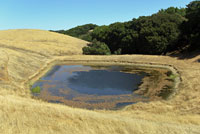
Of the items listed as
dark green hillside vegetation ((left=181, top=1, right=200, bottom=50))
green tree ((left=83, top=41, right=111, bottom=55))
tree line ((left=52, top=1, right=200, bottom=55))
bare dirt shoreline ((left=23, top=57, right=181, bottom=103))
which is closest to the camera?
bare dirt shoreline ((left=23, top=57, right=181, bottom=103))

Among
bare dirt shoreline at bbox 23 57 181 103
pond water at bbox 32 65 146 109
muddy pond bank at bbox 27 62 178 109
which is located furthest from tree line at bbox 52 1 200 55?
muddy pond bank at bbox 27 62 178 109

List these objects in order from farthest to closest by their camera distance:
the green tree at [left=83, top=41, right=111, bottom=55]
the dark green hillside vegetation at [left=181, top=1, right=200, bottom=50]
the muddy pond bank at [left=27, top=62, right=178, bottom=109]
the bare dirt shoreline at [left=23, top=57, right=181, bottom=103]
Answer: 1. the green tree at [left=83, top=41, right=111, bottom=55]
2. the dark green hillside vegetation at [left=181, top=1, right=200, bottom=50]
3. the bare dirt shoreline at [left=23, top=57, right=181, bottom=103]
4. the muddy pond bank at [left=27, top=62, right=178, bottom=109]

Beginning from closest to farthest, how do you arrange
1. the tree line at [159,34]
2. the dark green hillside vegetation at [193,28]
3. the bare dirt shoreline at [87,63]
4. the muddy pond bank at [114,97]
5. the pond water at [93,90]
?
the muddy pond bank at [114,97], the pond water at [93,90], the bare dirt shoreline at [87,63], the dark green hillside vegetation at [193,28], the tree line at [159,34]

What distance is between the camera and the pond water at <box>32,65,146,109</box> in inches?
923

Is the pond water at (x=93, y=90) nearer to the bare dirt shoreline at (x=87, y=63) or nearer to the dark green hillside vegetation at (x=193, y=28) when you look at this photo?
the bare dirt shoreline at (x=87, y=63)

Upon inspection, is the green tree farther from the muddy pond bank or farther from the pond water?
the muddy pond bank

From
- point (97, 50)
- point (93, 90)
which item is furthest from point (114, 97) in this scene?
point (97, 50)

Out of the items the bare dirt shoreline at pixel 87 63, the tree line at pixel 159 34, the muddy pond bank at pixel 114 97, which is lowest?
the muddy pond bank at pixel 114 97

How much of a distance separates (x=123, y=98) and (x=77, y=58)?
39.5 metres

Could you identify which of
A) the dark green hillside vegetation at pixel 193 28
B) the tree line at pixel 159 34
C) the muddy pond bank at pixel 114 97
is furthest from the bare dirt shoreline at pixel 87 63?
the dark green hillside vegetation at pixel 193 28

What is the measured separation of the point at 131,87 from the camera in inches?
1177

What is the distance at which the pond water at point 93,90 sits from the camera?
2345 centimetres

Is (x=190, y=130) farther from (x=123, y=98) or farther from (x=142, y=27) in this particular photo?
(x=142, y=27)

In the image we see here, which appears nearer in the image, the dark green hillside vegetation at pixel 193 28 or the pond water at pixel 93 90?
the pond water at pixel 93 90
